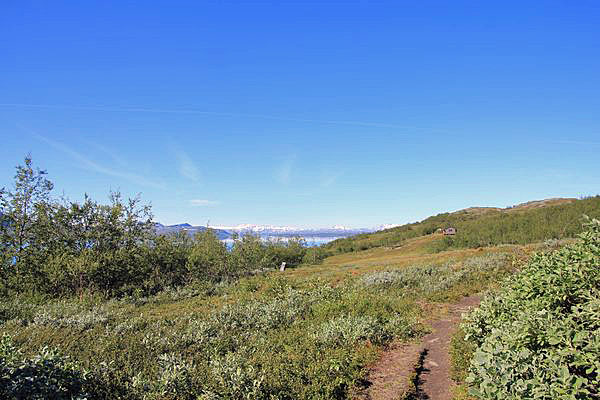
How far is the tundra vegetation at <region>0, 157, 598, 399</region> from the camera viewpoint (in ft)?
19.8

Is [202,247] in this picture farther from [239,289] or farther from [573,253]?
[573,253]

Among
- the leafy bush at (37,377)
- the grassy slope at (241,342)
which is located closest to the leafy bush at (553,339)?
the grassy slope at (241,342)

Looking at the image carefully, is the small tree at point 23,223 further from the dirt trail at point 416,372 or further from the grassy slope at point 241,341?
the dirt trail at point 416,372

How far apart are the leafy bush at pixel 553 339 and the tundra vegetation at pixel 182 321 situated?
0.04 meters

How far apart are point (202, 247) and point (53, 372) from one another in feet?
102

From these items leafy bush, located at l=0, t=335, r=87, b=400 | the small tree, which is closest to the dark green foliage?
the small tree

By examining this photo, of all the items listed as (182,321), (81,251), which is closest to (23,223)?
(81,251)

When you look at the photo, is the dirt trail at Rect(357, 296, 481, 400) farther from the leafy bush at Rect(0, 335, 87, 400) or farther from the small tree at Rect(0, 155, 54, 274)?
the small tree at Rect(0, 155, 54, 274)

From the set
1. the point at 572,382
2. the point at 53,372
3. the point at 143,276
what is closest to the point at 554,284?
the point at 572,382

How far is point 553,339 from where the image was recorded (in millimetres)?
4656

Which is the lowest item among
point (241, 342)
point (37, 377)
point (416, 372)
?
point (416, 372)

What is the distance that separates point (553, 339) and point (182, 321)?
13.9 metres

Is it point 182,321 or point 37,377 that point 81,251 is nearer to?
point 182,321

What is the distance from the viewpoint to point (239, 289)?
28016mm
